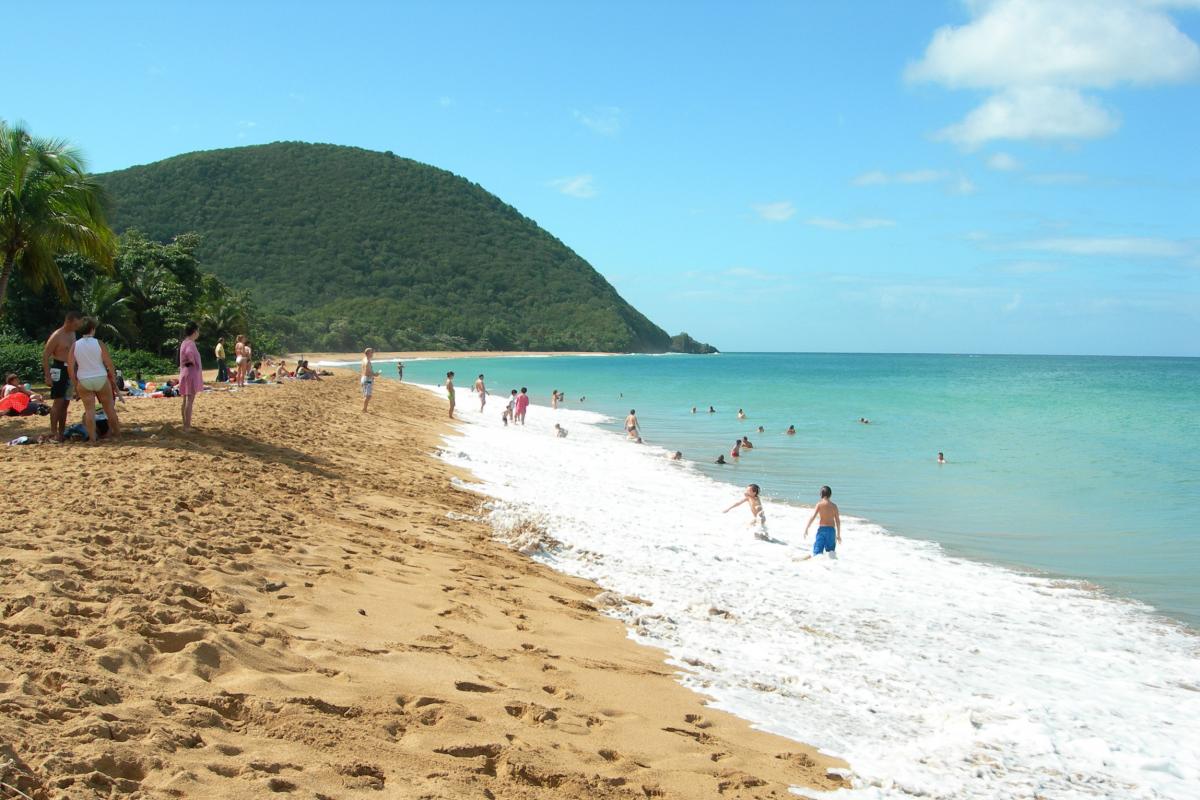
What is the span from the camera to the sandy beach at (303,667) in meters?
3.16

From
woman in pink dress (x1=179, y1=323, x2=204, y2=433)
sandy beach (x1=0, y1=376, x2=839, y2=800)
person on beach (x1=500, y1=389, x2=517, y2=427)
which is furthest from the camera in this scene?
person on beach (x1=500, y1=389, x2=517, y2=427)

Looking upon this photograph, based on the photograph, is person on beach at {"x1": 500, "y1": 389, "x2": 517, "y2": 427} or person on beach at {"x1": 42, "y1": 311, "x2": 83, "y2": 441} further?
person on beach at {"x1": 500, "y1": 389, "x2": 517, "y2": 427}

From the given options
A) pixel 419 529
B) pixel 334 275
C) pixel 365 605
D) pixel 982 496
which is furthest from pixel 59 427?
pixel 334 275

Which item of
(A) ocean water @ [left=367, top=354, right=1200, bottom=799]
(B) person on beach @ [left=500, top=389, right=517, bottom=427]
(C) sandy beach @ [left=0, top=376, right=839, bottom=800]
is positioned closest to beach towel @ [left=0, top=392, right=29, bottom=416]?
(C) sandy beach @ [left=0, top=376, right=839, bottom=800]

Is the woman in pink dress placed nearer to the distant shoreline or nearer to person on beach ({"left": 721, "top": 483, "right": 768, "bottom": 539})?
person on beach ({"left": 721, "top": 483, "right": 768, "bottom": 539})

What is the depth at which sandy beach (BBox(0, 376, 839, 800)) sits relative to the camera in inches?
124

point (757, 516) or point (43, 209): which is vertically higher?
point (43, 209)

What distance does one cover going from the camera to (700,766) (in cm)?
397

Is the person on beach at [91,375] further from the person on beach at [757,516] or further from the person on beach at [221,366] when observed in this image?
the person on beach at [221,366]

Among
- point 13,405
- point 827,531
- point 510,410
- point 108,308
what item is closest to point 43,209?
point 13,405

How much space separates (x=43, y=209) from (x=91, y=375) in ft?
23.5

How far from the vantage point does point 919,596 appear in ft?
27.0

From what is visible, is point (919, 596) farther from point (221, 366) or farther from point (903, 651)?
point (221, 366)

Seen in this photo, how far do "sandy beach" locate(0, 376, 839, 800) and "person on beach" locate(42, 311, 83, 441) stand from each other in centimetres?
164
